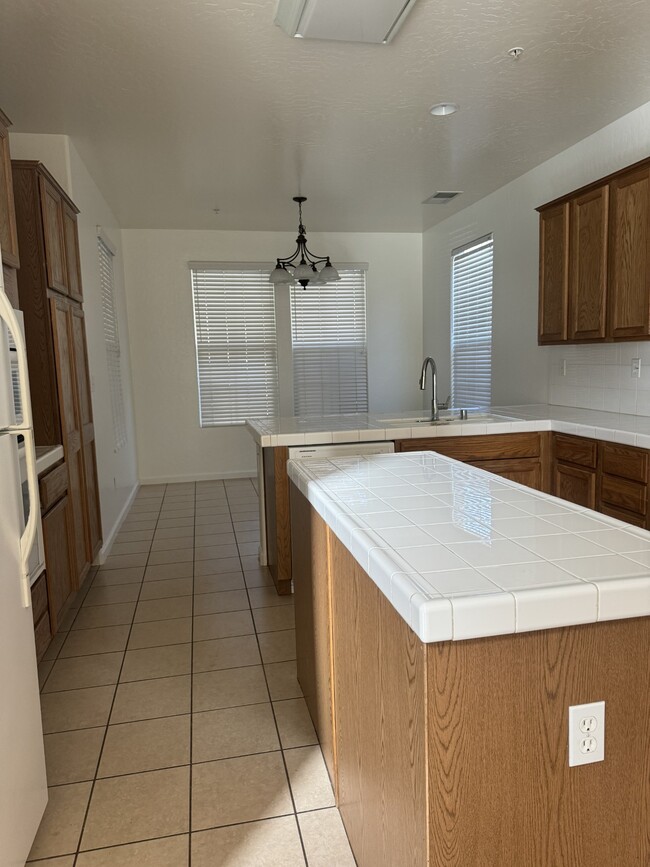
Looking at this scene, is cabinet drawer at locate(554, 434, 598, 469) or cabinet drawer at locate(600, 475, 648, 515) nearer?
cabinet drawer at locate(600, 475, 648, 515)

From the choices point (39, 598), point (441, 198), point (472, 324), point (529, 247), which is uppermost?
point (441, 198)

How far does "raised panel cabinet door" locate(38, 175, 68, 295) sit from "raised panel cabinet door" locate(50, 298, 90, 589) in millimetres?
109

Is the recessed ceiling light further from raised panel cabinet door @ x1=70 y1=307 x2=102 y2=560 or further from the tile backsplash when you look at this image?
raised panel cabinet door @ x1=70 y1=307 x2=102 y2=560

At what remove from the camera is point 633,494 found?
9.14 feet

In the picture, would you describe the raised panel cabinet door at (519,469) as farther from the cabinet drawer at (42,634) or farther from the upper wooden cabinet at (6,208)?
the upper wooden cabinet at (6,208)

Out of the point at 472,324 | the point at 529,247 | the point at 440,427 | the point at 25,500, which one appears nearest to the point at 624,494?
the point at 440,427

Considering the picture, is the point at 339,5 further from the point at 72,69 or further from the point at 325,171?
the point at 325,171

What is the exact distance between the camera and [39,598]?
2438mm

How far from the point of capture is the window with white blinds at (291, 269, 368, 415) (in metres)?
6.92

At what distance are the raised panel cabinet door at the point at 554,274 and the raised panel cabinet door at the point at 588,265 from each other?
41 mm

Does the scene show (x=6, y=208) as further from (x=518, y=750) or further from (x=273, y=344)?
(x=273, y=344)

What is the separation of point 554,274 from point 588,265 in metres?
0.34

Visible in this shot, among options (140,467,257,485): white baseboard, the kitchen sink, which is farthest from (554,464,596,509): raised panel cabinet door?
(140,467,257,485): white baseboard

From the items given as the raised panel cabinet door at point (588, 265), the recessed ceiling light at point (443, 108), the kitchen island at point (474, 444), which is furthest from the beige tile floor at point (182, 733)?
the recessed ceiling light at point (443, 108)
